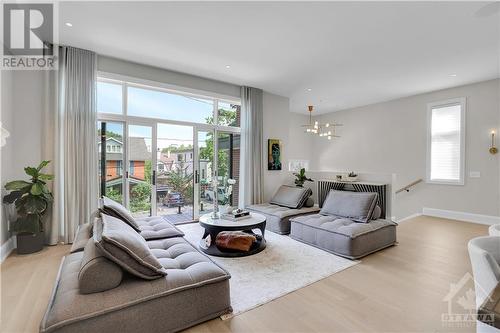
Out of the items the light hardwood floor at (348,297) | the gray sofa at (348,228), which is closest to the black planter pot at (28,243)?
the light hardwood floor at (348,297)

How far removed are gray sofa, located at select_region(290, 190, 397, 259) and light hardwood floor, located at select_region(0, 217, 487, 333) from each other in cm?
21

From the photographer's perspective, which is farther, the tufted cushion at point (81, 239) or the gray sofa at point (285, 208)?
the gray sofa at point (285, 208)

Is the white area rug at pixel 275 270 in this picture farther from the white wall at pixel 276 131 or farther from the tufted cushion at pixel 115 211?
the white wall at pixel 276 131

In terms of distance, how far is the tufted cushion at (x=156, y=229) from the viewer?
2899 millimetres

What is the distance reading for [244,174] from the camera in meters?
5.71

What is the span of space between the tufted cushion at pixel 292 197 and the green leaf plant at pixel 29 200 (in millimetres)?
4076

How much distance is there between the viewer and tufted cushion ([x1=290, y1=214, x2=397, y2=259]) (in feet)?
10.7

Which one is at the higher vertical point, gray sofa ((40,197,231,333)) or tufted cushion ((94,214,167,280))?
tufted cushion ((94,214,167,280))

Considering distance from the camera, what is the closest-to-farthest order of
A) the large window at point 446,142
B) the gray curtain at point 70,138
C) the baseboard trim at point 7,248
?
the baseboard trim at point 7,248, the gray curtain at point 70,138, the large window at point 446,142

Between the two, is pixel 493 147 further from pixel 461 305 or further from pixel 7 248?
pixel 7 248

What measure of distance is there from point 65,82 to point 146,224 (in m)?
2.57

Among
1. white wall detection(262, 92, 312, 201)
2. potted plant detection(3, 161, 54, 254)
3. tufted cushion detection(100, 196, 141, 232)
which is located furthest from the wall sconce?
potted plant detection(3, 161, 54, 254)

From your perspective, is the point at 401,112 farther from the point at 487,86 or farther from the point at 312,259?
the point at 312,259

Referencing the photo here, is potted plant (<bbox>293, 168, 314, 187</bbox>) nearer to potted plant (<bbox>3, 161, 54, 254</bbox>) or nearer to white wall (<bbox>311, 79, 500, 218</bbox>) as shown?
white wall (<bbox>311, 79, 500, 218</bbox>)
